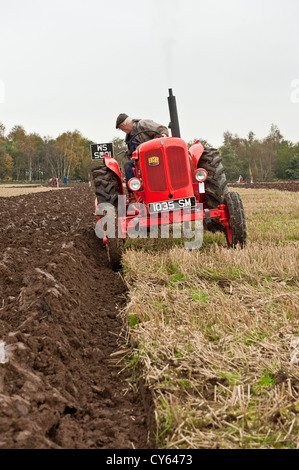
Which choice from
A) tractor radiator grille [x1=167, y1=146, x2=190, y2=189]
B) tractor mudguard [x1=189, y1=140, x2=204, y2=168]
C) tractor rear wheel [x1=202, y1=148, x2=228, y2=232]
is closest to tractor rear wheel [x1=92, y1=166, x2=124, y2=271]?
tractor radiator grille [x1=167, y1=146, x2=190, y2=189]

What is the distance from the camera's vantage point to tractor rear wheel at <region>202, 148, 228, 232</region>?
20.5ft

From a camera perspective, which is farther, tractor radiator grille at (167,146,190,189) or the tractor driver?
the tractor driver

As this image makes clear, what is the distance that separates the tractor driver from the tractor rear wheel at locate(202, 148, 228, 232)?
2.04 ft

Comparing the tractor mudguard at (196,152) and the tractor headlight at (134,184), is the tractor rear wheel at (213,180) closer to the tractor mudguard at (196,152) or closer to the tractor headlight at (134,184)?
the tractor mudguard at (196,152)

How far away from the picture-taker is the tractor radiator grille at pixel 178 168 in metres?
5.87

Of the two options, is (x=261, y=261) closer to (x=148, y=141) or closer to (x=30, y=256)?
(x=148, y=141)

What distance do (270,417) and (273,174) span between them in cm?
7345

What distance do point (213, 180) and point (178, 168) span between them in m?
0.62

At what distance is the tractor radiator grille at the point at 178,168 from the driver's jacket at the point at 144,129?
0.56 m

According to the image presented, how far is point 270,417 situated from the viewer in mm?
2090

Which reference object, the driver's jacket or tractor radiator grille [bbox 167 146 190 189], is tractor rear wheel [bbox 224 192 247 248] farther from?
the driver's jacket

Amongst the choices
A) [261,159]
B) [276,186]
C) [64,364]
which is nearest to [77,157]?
[261,159]

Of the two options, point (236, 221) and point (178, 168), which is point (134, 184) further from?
point (236, 221)
